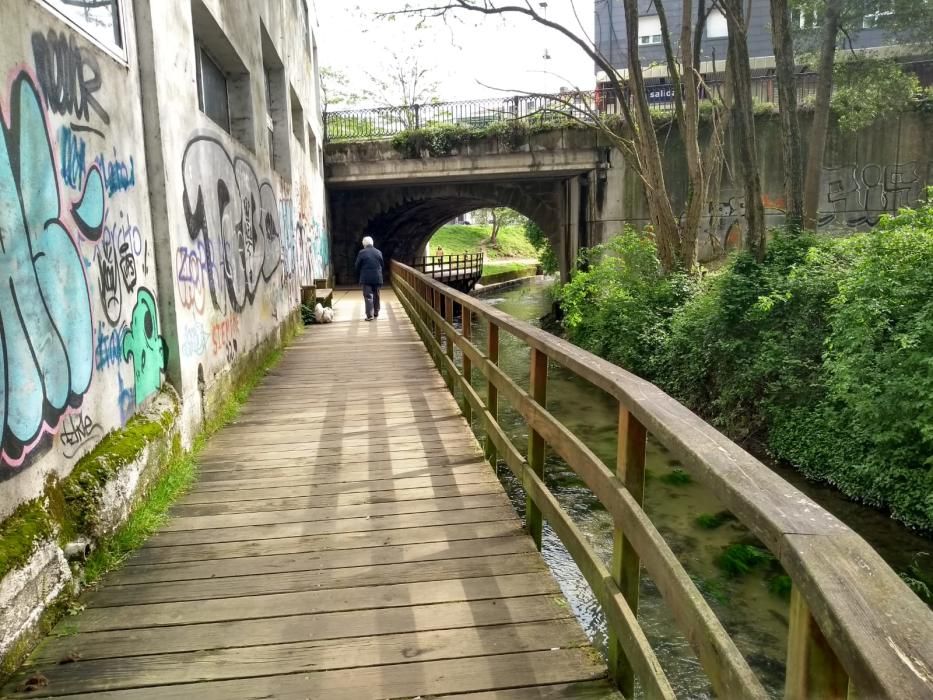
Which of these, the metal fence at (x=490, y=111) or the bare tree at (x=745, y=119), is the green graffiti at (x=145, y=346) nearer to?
the bare tree at (x=745, y=119)

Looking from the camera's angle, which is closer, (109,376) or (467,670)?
(467,670)

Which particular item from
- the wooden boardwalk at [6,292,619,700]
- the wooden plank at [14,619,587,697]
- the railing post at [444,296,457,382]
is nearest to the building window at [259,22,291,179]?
the railing post at [444,296,457,382]

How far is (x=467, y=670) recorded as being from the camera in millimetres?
2209

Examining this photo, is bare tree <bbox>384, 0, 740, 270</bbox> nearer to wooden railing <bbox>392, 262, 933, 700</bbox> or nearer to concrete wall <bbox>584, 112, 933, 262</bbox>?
concrete wall <bbox>584, 112, 933, 262</bbox>

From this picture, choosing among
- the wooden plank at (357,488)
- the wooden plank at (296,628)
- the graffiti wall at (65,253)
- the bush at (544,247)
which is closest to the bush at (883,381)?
the wooden plank at (357,488)

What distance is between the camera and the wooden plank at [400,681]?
83.0 inches

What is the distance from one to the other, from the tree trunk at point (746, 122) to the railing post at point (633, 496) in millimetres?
8907

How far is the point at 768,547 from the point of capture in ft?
3.98

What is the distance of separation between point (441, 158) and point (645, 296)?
8205mm

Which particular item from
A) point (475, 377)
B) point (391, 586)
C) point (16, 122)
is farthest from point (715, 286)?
point (16, 122)

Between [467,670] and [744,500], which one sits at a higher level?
[744,500]

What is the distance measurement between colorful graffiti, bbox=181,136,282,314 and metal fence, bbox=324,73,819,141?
951 centimetres

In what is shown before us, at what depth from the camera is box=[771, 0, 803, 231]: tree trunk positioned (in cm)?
1063

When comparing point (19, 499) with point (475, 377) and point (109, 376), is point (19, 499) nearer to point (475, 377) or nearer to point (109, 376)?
point (109, 376)
